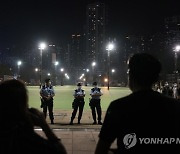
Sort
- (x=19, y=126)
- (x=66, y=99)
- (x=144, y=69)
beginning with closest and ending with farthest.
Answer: (x=19, y=126), (x=144, y=69), (x=66, y=99)

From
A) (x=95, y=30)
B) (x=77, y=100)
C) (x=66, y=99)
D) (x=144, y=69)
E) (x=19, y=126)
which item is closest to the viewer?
(x=19, y=126)

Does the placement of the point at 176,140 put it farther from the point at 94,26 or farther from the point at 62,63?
the point at 62,63

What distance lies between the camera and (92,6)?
18912 centimetres

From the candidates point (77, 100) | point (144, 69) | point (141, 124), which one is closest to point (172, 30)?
point (77, 100)

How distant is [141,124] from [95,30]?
7088 inches

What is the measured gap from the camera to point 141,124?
2.72 metres

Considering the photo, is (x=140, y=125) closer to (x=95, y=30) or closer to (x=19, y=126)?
(x=19, y=126)

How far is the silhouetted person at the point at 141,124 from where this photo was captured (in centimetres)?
271

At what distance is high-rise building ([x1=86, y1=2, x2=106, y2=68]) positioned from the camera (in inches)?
7000

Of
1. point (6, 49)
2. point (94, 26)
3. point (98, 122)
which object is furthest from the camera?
point (94, 26)

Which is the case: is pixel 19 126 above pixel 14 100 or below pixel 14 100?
below

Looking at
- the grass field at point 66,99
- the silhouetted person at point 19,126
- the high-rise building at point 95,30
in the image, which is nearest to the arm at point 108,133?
the silhouetted person at point 19,126

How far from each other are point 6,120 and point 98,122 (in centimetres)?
1457

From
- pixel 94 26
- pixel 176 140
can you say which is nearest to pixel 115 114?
pixel 176 140
